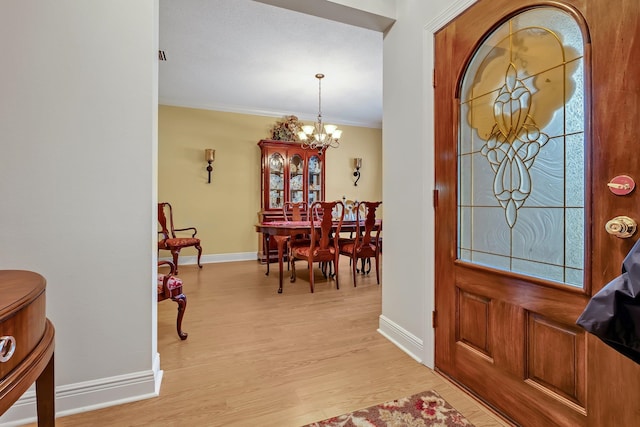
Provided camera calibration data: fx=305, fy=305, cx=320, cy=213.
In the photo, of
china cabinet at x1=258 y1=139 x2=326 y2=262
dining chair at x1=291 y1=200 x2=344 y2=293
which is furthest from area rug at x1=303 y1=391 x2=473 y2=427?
china cabinet at x1=258 y1=139 x2=326 y2=262

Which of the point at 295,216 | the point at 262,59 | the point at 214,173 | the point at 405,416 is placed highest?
the point at 262,59

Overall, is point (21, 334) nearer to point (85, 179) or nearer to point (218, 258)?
point (85, 179)

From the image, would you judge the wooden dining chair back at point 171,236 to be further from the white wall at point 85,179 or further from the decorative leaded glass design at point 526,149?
the decorative leaded glass design at point 526,149

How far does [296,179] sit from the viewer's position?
5.50 metres

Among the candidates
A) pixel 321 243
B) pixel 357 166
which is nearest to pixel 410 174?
pixel 321 243

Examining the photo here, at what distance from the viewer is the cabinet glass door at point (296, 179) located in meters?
5.46

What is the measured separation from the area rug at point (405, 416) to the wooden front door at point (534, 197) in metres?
0.22

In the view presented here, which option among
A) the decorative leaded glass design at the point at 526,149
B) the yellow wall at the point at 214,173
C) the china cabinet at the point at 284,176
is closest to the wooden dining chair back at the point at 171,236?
the yellow wall at the point at 214,173

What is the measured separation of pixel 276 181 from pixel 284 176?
17cm

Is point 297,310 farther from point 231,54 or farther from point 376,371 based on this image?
point 231,54

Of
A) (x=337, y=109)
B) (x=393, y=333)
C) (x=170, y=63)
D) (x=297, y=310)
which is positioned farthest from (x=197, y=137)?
(x=393, y=333)

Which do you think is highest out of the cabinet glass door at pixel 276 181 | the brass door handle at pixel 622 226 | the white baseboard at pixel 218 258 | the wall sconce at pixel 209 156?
the wall sconce at pixel 209 156

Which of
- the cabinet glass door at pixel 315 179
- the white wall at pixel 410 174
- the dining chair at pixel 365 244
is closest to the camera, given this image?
the white wall at pixel 410 174

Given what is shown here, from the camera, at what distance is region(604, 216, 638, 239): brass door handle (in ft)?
3.21
